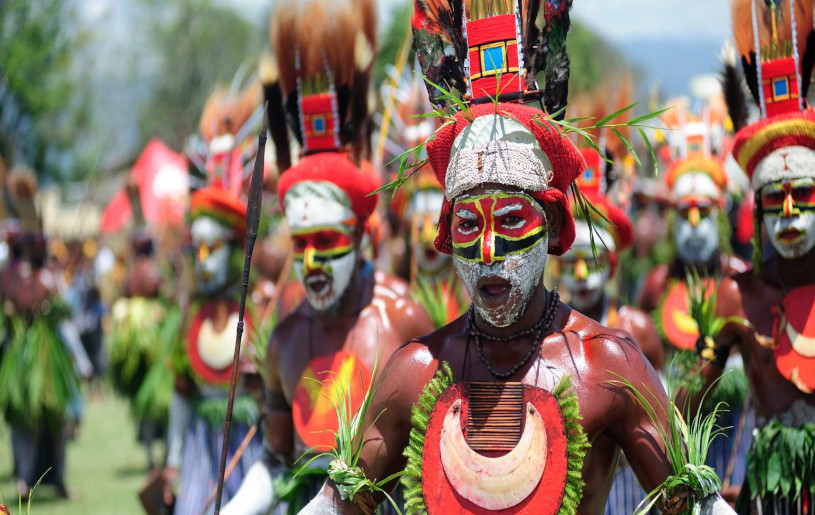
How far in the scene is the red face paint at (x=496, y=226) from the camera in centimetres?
299

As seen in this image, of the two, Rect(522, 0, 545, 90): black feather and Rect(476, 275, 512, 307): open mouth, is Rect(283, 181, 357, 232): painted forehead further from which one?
Rect(476, 275, 512, 307): open mouth

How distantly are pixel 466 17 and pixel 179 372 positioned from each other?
14.3 feet

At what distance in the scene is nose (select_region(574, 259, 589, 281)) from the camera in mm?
5953

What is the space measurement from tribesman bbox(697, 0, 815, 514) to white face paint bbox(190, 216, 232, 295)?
3.53 m

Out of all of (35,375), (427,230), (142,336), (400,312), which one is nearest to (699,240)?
(427,230)

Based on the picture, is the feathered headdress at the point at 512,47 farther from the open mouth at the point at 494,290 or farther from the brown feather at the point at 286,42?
the brown feather at the point at 286,42

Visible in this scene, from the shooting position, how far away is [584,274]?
234 inches

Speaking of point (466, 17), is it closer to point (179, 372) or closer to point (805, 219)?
point (805, 219)

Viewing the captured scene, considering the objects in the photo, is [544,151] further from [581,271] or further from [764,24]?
[581,271]

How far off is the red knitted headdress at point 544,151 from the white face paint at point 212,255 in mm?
3923

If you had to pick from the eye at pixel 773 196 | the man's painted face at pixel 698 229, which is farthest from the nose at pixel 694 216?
the eye at pixel 773 196

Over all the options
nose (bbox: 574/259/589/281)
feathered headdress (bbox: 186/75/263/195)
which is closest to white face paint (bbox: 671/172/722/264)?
nose (bbox: 574/259/589/281)

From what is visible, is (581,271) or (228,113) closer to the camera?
(581,271)

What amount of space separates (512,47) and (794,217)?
5.56ft
